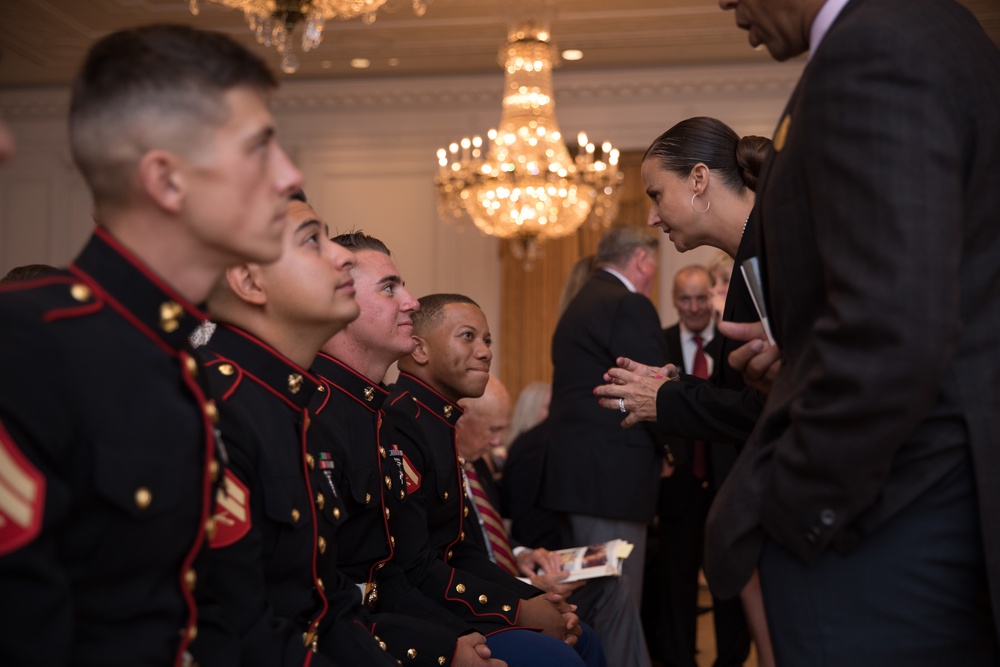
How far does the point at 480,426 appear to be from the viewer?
400 centimetres

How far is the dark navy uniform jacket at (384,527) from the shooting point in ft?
7.34

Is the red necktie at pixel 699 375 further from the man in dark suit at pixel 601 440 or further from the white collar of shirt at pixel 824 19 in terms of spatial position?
the white collar of shirt at pixel 824 19

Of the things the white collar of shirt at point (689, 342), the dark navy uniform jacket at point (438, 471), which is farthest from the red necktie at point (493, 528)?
the white collar of shirt at point (689, 342)

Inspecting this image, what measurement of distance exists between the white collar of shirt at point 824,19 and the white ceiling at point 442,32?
A: 5.68 meters

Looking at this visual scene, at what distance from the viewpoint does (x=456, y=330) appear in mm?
3250

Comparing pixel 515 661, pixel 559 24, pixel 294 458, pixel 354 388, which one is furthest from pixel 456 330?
pixel 559 24

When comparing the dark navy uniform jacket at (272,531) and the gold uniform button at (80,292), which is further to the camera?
the dark navy uniform jacket at (272,531)

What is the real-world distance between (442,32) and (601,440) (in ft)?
14.1

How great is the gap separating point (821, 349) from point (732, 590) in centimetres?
39

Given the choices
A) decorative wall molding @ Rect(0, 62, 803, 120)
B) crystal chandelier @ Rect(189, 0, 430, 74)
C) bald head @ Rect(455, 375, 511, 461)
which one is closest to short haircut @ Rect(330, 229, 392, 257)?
bald head @ Rect(455, 375, 511, 461)

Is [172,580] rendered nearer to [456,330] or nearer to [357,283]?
[357,283]

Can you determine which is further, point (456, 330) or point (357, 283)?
point (456, 330)

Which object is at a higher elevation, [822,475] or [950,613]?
[822,475]

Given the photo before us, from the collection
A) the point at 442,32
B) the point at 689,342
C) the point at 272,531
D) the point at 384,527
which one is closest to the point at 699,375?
the point at 689,342
